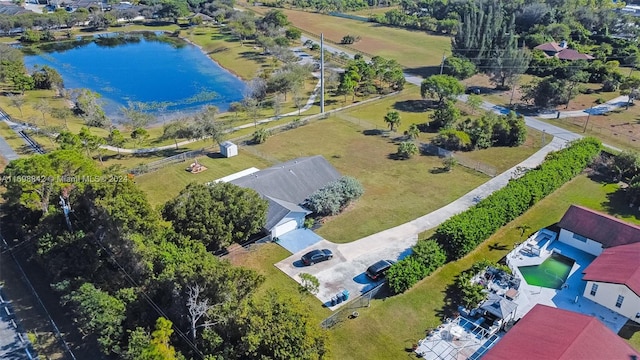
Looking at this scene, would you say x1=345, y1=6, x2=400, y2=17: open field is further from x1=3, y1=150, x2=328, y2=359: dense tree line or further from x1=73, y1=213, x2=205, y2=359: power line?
x1=73, y1=213, x2=205, y2=359: power line

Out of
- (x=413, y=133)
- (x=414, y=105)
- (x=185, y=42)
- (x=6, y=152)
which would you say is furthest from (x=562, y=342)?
(x=185, y=42)

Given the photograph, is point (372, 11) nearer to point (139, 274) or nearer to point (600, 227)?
point (600, 227)

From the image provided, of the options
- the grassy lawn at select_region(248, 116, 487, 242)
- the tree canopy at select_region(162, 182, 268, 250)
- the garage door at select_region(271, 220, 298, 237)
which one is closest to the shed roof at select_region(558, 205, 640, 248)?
the grassy lawn at select_region(248, 116, 487, 242)

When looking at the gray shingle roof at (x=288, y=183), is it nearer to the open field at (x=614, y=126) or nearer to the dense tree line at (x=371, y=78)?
the dense tree line at (x=371, y=78)

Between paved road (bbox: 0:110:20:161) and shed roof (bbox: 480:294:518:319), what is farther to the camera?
paved road (bbox: 0:110:20:161)

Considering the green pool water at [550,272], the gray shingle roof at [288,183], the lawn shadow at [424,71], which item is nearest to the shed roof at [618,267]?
the green pool water at [550,272]

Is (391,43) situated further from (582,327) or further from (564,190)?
(582,327)

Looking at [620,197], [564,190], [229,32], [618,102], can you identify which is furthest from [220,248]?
[229,32]
